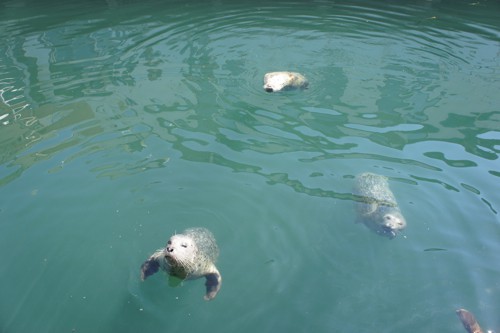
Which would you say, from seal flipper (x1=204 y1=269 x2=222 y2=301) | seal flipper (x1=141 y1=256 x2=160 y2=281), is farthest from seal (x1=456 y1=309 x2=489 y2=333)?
seal flipper (x1=141 y1=256 x2=160 y2=281)

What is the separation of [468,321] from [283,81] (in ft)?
17.2

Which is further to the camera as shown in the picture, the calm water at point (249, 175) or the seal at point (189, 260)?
the calm water at point (249, 175)

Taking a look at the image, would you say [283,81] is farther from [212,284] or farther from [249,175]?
[212,284]

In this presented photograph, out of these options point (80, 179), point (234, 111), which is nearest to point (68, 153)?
point (80, 179)

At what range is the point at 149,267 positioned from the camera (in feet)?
14.0

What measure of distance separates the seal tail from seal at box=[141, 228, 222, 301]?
2.45 m

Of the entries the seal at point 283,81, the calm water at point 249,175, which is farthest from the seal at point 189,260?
the seal at point 283,81

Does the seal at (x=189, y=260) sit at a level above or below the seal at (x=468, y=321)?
above

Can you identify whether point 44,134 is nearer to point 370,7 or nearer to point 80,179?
point 80,179

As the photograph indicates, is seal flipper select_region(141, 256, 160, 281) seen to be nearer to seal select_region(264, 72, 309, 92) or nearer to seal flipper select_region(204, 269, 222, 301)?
seal flipper select_region(204, 269, 222, 301)

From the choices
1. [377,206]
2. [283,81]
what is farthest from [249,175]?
[283,81]

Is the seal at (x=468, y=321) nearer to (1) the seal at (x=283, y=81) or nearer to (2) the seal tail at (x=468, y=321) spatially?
(2) the seal tail at (x=468, y=321)

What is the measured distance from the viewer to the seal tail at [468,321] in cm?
396

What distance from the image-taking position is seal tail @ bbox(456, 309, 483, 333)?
3963 millimetres
